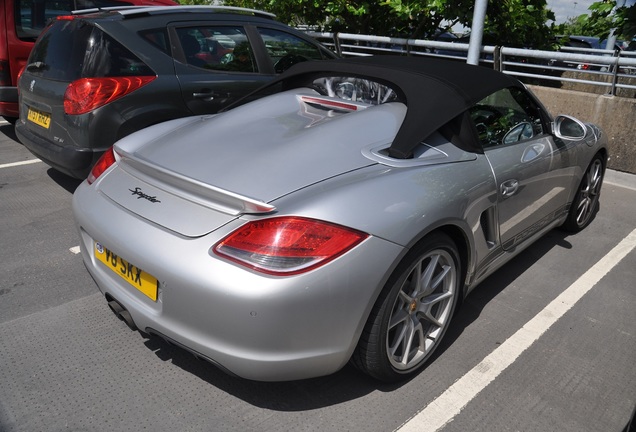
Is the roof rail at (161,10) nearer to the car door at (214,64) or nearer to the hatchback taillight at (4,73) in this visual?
the car door at (214,64)

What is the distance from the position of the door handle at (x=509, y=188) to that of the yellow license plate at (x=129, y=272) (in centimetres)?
185

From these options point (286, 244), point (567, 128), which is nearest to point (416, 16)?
point (567, 128)

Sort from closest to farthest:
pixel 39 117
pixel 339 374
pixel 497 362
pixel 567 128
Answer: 1. pixel 339 374
2. pixel 497 362
3. pixel 567 128
4. pixel 39 117

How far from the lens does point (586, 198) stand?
15.3 ft

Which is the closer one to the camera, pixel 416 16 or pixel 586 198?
pixel 586 198

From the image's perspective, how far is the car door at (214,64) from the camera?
191 inches

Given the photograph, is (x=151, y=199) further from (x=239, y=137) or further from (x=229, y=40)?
(x=229, y=40)

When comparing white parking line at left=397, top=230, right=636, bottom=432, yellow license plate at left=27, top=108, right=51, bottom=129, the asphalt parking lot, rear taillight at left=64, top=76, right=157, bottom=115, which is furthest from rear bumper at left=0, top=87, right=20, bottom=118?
white parking line at left=397, top=230, right=636, bottom=432

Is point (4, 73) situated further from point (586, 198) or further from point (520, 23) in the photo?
Answer: point (520, 23)

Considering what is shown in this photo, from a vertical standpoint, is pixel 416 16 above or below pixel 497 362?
above

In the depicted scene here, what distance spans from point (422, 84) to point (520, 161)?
77 centimetres

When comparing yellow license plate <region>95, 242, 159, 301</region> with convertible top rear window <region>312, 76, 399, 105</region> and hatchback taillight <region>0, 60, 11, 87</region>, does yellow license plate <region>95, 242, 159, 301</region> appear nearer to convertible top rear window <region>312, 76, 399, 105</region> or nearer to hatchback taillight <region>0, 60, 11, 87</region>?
convertible top rear window <region>312, 76, 399, 105</region>

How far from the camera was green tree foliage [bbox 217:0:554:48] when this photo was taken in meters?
8.39

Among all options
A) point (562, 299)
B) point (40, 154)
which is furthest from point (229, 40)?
point (562, 299)
